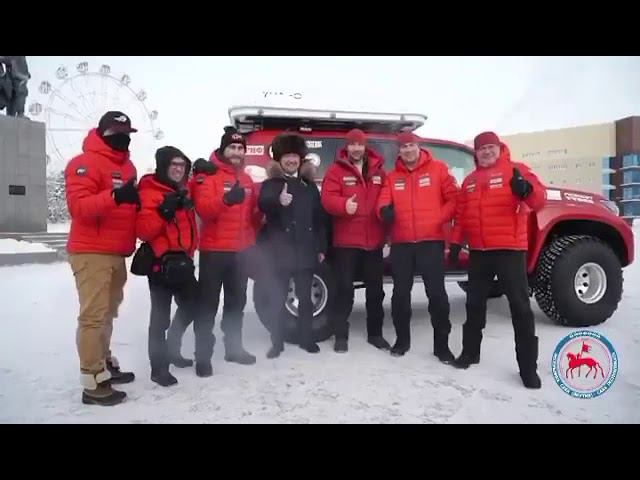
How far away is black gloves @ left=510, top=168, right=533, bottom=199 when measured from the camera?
283 cm

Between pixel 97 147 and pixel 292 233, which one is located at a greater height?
pixel 97 147

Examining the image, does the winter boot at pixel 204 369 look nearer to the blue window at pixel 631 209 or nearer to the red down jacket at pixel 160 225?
the red down jacket at pixel 160 225

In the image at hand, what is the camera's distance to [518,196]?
9.48ft

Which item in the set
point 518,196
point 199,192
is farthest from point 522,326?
point 199,192

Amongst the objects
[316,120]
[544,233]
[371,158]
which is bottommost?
[544,233]

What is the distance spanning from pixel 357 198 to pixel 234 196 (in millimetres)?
1019

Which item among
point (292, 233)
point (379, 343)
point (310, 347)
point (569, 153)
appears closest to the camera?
point (292, 233)

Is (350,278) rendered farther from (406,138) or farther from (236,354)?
(406,138)

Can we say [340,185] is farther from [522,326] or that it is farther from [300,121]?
[522,326]

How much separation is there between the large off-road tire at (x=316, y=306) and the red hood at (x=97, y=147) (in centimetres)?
155

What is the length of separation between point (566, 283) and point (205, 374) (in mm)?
3080

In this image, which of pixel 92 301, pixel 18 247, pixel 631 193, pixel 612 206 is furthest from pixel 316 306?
pixel 18 247

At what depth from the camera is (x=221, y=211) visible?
125 inches

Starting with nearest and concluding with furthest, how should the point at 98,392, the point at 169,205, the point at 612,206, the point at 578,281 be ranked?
the point at 98,392 < the point at 169,205 < the point at 578,281 < the point at 612,206
